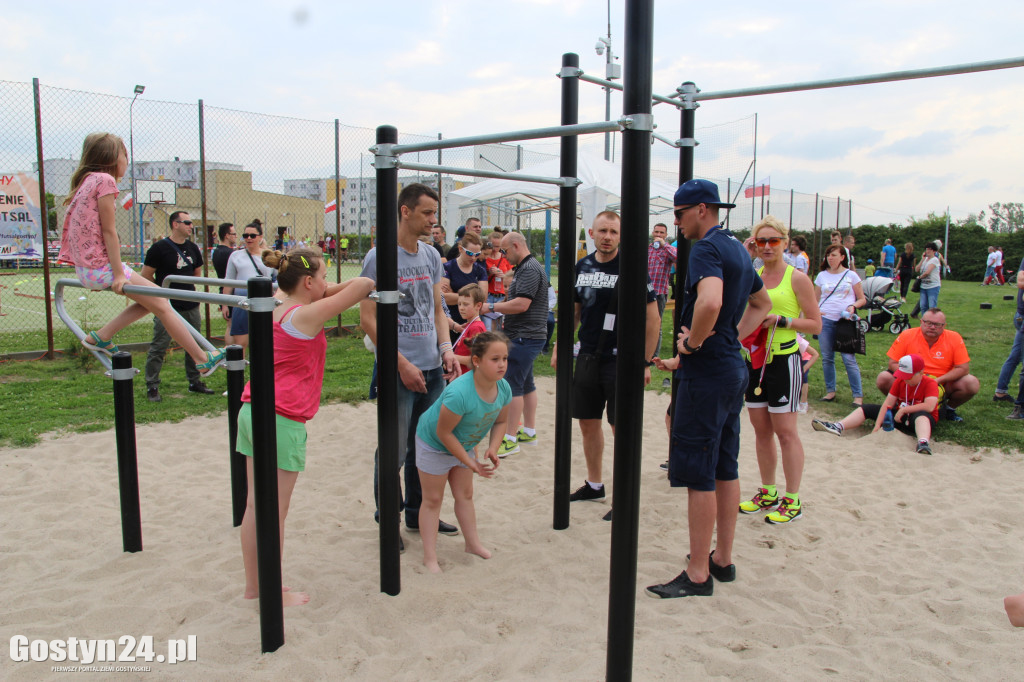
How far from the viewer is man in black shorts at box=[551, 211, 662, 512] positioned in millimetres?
3877

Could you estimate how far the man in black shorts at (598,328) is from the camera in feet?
12.7

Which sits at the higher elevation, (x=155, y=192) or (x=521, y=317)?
(x=155, y=192)

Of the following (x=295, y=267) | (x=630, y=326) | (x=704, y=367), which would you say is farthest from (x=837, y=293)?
(x=295, y=267)

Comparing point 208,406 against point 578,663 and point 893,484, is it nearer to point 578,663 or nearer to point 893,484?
point 578,663

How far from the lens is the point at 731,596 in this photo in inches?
121

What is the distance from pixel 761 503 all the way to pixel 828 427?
2158mm

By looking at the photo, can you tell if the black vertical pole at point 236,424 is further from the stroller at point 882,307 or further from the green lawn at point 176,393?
the stroller at point 882,307

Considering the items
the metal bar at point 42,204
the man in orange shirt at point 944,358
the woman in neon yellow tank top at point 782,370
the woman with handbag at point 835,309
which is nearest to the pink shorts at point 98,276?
the woman in neon yellow tank top at point 782,370

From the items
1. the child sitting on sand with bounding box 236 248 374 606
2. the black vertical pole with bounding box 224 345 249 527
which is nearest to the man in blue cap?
the child sitting on sand with bounding box 236 248 374 606

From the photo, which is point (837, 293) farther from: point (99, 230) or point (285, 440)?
point (99, 230)

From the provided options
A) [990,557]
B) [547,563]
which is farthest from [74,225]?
[990,557]

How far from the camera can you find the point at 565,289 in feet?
12.3

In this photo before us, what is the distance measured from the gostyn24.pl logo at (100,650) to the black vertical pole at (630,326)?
165 centimetres

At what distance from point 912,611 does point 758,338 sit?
1.58 m
